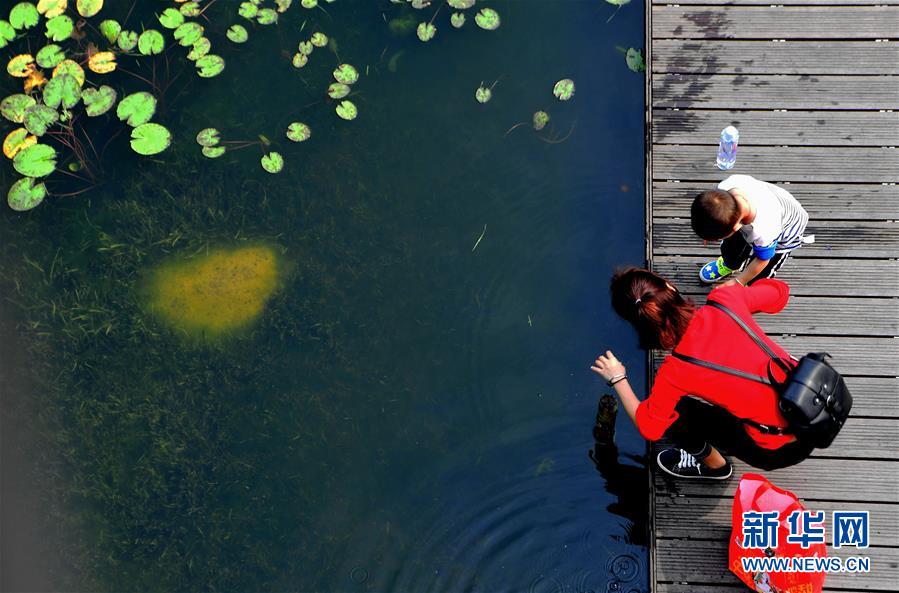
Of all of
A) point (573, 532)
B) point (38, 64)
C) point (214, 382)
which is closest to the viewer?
point (573, 532)

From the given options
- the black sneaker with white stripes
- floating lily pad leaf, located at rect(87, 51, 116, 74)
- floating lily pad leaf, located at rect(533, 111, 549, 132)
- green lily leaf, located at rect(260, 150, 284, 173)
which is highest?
floating lily pad leaf, located at rect(533, 111, 549, 132)

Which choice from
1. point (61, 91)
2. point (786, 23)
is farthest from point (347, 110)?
point (786, 23)

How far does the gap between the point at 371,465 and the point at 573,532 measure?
3.44 ft

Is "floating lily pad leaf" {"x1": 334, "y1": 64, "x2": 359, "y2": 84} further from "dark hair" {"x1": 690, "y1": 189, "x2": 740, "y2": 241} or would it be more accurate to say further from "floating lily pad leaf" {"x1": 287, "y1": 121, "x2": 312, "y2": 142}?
"dark hair" {"x1": 690, "y1": 189, "x2": 740, "y2": 241}

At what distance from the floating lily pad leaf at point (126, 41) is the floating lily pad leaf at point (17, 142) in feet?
2.31

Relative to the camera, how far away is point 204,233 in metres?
3.53

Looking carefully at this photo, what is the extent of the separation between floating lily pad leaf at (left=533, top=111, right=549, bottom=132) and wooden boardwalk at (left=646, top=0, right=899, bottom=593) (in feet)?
1.83

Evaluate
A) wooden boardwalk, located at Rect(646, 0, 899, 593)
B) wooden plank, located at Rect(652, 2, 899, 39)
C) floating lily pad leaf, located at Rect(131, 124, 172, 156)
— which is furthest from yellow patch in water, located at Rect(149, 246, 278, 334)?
wooden plank, located at Rect(652, 2, 899, 39)

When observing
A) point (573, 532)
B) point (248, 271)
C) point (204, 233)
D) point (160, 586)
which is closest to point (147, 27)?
point (204, 233)

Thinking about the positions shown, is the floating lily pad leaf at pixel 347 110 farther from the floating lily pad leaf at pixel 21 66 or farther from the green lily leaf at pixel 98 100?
the floating lily pad leaf at pixel 21 66

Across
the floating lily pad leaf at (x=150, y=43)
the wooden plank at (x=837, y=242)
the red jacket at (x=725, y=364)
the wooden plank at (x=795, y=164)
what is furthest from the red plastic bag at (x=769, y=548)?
the floating lily pad leaf at (x=150, y=43)

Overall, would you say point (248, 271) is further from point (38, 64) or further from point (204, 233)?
point (38, 64)

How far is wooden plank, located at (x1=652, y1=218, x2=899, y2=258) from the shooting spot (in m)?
3.16

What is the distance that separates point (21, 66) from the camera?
141 inches
